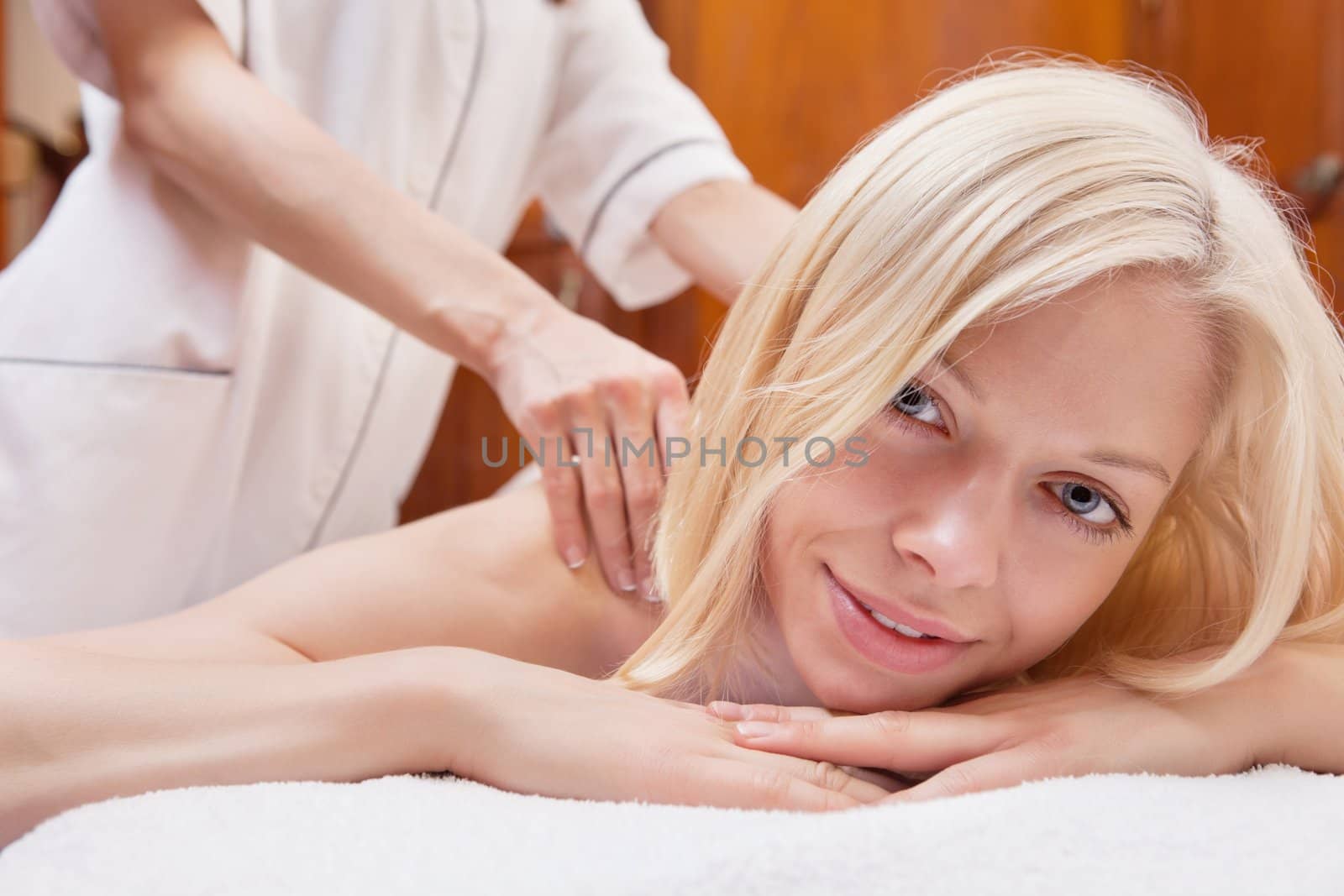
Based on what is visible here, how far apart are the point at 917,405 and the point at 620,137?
2.06ft

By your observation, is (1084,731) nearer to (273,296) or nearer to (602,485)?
(602,485)

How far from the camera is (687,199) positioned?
121cm

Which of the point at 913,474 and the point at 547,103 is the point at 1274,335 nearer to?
the point at 913,474

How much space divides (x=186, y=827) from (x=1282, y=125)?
2.18m

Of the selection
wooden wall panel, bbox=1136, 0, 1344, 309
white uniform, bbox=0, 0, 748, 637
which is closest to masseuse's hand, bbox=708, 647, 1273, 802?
white uniform, bbox=0, 0, 748, 637

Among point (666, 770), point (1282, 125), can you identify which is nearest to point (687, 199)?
point (666, 770)

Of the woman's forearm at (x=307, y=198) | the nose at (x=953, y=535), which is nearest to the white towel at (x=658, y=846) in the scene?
the nose at (x=953, y=535)

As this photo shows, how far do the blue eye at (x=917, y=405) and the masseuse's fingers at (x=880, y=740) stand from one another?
0.18 meters

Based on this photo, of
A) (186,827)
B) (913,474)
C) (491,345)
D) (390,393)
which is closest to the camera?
(186,827)

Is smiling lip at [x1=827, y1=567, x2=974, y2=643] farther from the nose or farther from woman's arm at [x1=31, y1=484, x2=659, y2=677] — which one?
woman's arm at [x1=31, y1=484, x2=659, y2=677]

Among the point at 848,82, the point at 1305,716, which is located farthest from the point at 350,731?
the point at 848,82

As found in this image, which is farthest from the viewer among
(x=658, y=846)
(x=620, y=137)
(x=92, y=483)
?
(x=620, y=137)

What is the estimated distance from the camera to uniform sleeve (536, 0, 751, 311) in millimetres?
1222

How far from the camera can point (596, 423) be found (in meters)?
0.89
